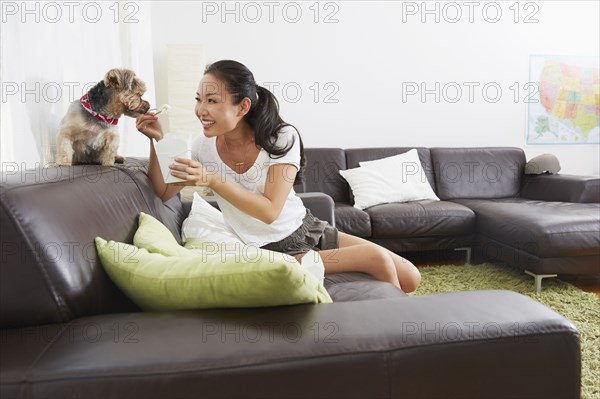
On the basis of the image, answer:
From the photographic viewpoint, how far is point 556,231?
2754mm

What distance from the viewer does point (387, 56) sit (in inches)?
174

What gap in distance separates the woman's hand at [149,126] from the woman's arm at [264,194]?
209mm

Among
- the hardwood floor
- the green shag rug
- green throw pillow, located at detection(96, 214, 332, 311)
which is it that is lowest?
the hardwood floor

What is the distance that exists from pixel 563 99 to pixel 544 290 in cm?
260

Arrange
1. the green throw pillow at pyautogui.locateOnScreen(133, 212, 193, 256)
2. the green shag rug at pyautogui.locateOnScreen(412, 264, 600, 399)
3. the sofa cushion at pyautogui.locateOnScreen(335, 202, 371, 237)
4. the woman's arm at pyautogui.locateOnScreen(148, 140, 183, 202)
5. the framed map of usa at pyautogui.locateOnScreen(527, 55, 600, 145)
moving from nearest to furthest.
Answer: the green throw pillow at pyautogui.locateOnScreen(133, 212, 193, 256), the woman's arm at pyautogui.locateOnScreen(148, 140, 183, 202), the green shag rug at pyautogui.locateOnScreen(412, 264, 600, 399), the sofa cushion at pyautogui.locateOnScreen(335, 202, 371, 237), the framed map of usa at pyautogui.locateOnScreen(527, 55, 600, 145)

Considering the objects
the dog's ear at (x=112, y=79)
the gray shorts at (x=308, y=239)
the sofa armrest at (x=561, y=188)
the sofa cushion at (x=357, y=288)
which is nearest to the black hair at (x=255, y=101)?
the gray shorts at (x=308, y=239)

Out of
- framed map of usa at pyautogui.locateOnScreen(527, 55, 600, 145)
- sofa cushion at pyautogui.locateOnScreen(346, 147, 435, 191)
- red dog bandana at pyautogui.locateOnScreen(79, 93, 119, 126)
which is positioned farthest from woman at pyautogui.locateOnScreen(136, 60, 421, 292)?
framed map of usa at pyautogui.locateOnScreen(527, 55, 600, 145)

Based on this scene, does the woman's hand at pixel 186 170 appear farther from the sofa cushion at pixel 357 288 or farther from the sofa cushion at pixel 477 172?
the sofa cushion at pixel 477 172

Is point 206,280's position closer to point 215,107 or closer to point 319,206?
point 215,107

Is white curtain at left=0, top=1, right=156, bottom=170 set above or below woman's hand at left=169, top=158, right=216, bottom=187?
above

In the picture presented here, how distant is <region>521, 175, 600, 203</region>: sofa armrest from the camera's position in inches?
142

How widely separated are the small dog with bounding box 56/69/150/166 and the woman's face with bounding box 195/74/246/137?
21 centimetres

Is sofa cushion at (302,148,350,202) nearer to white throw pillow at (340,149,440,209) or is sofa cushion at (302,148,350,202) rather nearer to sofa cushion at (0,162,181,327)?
white throw pillow at (340,149,440,209)

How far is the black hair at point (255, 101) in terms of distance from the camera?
170cm
